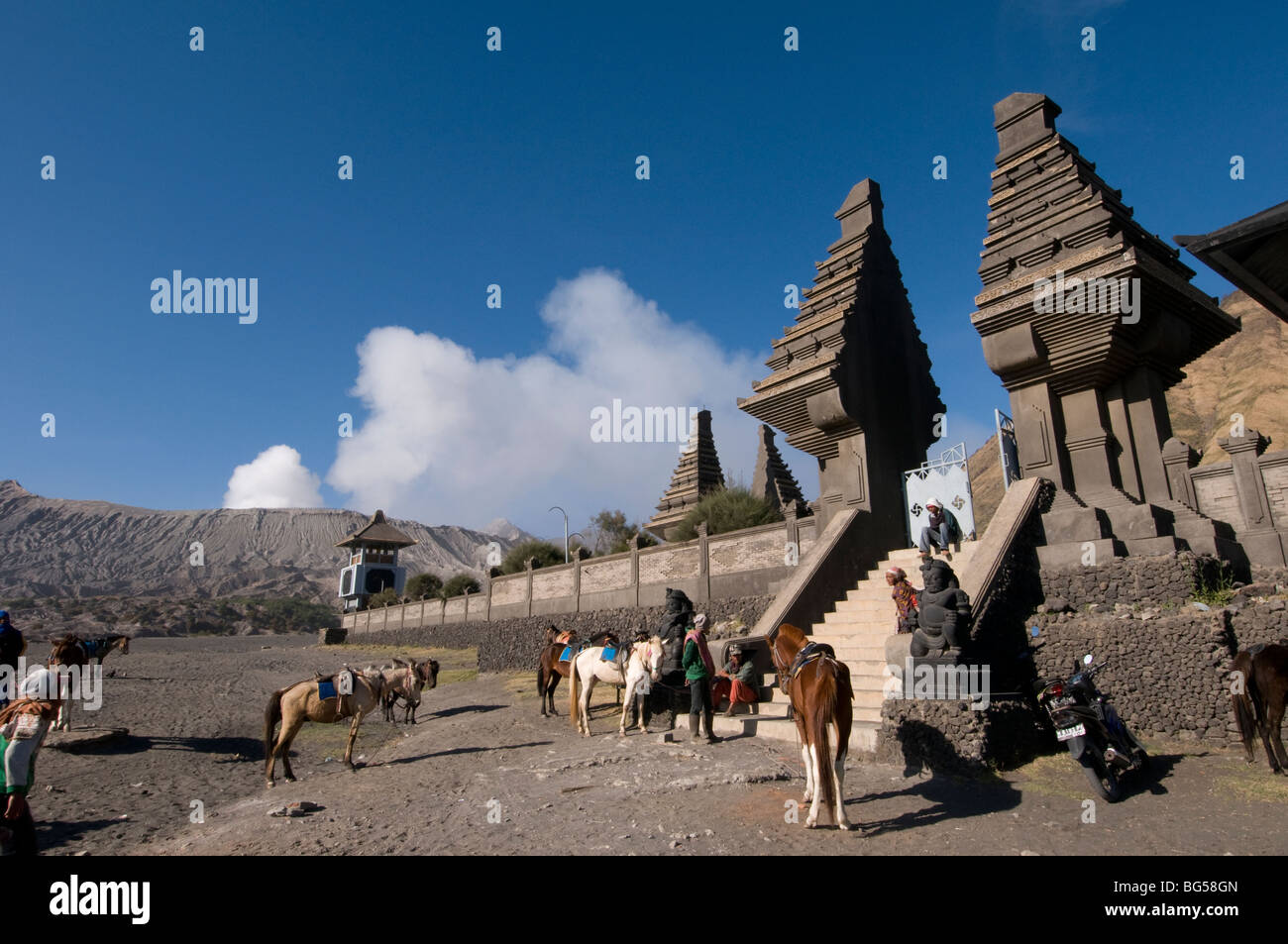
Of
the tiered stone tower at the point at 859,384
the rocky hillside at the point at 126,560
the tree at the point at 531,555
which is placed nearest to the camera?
the tiered stone tower at the point at 859,384

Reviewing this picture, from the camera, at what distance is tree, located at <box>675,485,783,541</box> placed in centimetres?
1970

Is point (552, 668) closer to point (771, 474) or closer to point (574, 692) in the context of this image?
point (574, 692)

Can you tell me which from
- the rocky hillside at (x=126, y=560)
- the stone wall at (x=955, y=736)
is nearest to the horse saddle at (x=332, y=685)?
the stone wall at (x=955, y=736)

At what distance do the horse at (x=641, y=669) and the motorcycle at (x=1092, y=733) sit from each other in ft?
16.6

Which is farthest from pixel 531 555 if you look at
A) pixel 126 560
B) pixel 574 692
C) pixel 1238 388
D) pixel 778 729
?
pixel 126 560

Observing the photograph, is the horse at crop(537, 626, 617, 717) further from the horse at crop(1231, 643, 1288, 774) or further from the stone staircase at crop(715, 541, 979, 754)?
the horse at crop(1231, 643, 1288, 774)

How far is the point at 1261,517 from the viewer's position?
418 inches

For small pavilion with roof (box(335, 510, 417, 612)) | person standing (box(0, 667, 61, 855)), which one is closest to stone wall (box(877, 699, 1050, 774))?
person standing (box(0, 667, 61, 855))

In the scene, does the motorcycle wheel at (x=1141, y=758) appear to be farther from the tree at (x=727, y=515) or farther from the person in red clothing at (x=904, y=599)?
the tree at (x=727, y=515)

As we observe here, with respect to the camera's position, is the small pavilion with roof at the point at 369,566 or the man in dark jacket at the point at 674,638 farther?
the small pavilion with roof at the point at 369,566

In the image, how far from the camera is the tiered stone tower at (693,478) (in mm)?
30234

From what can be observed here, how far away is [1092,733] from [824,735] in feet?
10.4
